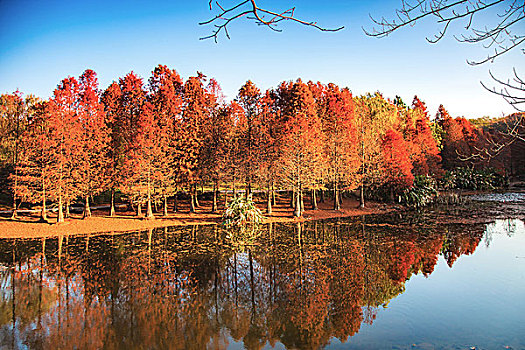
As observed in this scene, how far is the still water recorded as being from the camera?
23.2ft

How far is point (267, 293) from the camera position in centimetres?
987

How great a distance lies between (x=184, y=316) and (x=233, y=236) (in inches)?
439

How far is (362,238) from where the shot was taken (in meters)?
18.0

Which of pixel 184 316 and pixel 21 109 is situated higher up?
pixel 21 109

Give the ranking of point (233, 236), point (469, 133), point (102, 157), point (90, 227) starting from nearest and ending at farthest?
point (233, 236) < point (90, 227) < point (102, 157) < point (469, 133)

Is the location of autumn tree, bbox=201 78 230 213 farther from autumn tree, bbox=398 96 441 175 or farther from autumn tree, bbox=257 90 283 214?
autumn tree, bbox=398 96 441 175

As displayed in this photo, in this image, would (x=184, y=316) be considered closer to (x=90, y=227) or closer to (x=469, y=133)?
(x=90, y=227)

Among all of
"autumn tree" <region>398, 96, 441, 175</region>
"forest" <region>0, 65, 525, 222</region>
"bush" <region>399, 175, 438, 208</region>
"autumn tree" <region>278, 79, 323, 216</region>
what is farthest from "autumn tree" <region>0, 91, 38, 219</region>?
"autumn tree" <region>398, 96, 441, 175</region>

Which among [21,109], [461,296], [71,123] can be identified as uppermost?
[21,109]

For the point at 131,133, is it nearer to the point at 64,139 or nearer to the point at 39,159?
the point at 64,139

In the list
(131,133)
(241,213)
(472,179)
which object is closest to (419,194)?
(472,179)

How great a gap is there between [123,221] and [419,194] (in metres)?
30.6

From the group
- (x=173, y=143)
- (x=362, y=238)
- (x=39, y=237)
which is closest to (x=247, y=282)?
(x=362, y=238)

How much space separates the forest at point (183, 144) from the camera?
23.9 metres
